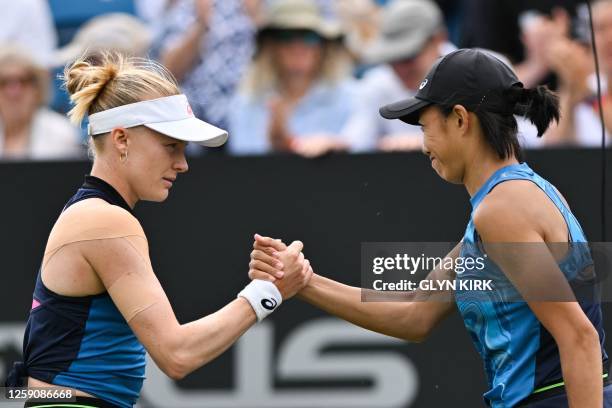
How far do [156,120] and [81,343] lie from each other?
0.76 metres

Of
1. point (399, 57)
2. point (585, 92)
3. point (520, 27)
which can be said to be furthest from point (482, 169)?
point (520, 27)

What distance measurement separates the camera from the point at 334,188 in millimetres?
6461

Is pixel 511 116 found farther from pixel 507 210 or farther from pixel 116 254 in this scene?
pixel 116 254

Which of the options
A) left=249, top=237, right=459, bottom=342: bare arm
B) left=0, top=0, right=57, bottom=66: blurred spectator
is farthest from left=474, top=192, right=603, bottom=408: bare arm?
left=0, top=0, right=57, bottom=66: blurred spectator

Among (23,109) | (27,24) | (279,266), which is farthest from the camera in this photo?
(27,24)

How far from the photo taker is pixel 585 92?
271 inches

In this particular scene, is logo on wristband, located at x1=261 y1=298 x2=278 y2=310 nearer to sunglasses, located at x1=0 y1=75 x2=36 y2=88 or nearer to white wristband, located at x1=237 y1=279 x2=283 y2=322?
white wristband, located at x1=237 y1=279 x2=283 y2=322

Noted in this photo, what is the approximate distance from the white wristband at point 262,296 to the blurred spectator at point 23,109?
3360 mm

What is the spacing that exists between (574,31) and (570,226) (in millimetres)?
3684

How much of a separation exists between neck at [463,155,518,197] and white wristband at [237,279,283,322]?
0.76 metres

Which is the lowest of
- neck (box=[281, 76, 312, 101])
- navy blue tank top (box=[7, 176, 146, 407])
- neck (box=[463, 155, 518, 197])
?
navy blue tank top (box=[7, 176, 146, 407])

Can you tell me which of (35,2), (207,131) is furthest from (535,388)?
(35,2)

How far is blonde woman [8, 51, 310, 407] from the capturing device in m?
3.73

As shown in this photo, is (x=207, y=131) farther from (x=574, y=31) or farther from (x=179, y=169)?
(x=574, y=31)
